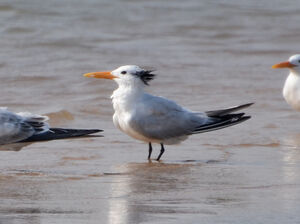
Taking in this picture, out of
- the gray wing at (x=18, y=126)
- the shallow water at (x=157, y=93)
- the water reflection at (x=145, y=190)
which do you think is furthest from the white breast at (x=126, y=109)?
the gray wing at (x=18, y=126)

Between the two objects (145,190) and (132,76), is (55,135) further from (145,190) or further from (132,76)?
(145,190)

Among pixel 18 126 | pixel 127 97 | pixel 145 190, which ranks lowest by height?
pixel 145 190

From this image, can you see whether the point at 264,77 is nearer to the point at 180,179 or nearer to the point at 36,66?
the point at 36,66

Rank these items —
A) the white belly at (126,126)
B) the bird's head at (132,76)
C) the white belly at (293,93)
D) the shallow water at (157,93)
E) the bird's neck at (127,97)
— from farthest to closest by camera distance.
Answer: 1. the white belly at (293,93)
2. the bird's head at (132,76)
3. the bird's neck at (127,97)
4. the white belly at (126,126)
5. the shallow water at (157,93)

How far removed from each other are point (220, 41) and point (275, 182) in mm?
7747

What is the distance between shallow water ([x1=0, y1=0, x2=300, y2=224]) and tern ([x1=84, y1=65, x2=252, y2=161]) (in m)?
0.20

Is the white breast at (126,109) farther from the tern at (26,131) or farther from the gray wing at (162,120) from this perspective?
the tern at (26,131)

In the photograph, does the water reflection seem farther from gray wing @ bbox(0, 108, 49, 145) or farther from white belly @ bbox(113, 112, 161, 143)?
gray wing @ bbox(0, 108, 49, 145)

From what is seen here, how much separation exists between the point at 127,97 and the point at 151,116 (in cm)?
24

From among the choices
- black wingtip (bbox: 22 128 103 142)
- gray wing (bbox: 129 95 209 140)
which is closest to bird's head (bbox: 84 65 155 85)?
gray wing (bbox: 129 95 209 140)

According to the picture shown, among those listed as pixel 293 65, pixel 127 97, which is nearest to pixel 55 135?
pixel 127 97

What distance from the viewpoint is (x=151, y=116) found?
20.5 feet

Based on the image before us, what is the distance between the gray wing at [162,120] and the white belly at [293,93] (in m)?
1.69

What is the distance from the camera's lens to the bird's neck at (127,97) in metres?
6.25
